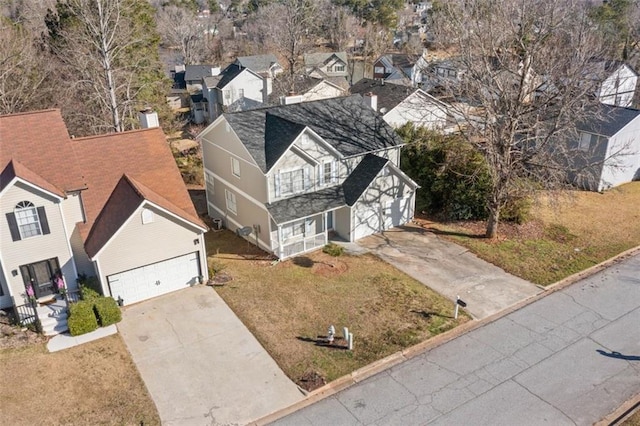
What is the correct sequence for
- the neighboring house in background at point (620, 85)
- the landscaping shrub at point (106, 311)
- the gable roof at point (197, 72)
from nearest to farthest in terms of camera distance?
the landscaping shrub at point (106, 311) → the neighboring house in background at point (620, 85) → the gable roof at point (197, 72)

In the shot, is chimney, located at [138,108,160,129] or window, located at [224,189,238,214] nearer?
chimney, located at [138,108,160,129]

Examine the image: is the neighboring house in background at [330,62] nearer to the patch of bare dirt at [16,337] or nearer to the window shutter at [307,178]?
the window shutter at [307,178]

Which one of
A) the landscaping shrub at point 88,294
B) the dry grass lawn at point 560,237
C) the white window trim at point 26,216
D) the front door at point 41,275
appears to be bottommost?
the dry grass lawn at point 560,237

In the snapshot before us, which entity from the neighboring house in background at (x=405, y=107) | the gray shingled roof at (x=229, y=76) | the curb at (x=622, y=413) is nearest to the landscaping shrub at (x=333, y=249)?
the curb at (x=622, y=413)

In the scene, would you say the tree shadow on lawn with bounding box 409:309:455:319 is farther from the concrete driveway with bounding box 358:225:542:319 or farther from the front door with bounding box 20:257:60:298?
the front door with bounding box 20:257:60:298

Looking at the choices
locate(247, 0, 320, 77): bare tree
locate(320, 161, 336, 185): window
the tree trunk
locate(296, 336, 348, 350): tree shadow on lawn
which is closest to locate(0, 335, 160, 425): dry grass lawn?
locate(296, 336, 348, 350): tree shadow on lawn

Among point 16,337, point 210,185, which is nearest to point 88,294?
point 16,337

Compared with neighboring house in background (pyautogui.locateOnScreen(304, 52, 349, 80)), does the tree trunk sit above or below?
below
